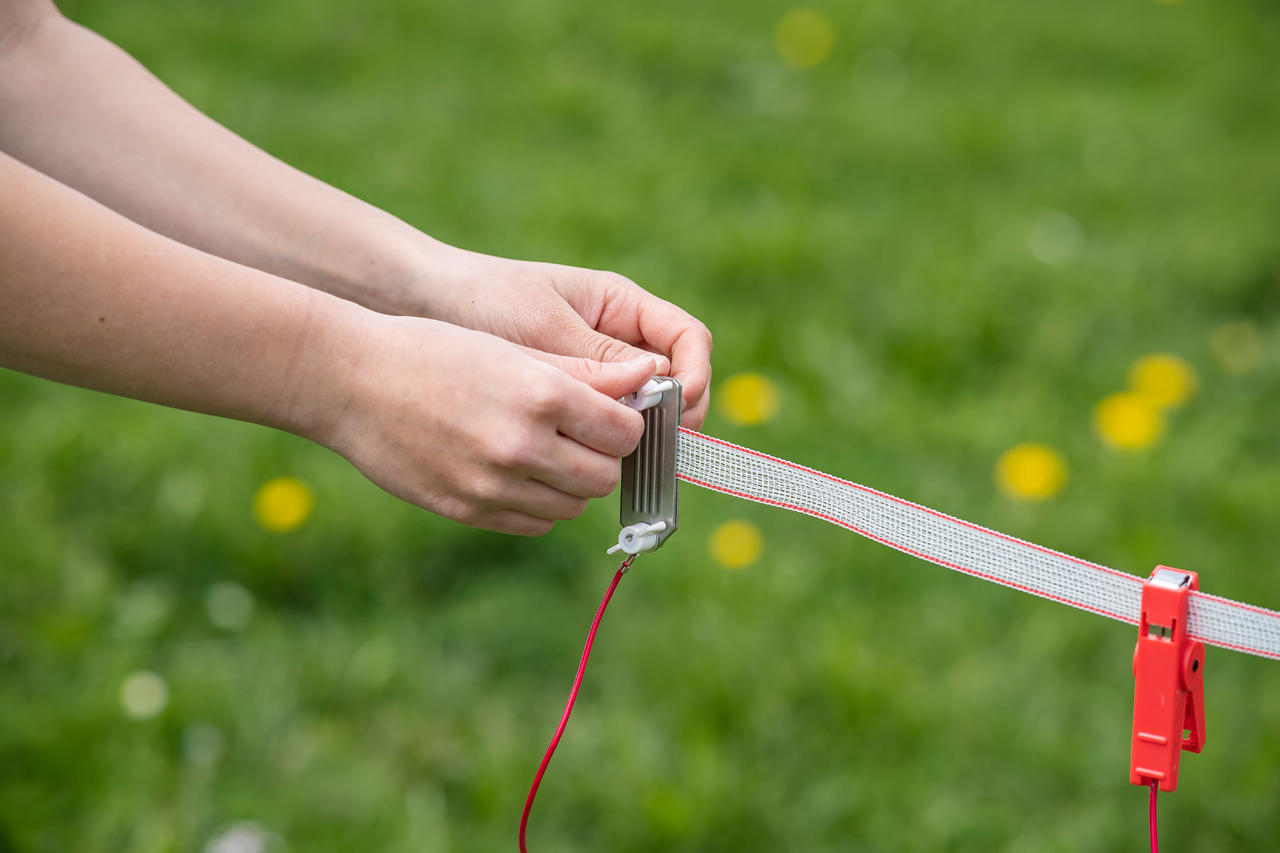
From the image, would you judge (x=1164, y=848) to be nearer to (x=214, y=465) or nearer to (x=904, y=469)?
(x=904, y=469)

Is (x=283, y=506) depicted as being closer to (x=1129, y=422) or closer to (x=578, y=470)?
(x=578, y=470)

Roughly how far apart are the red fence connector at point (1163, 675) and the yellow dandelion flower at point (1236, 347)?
1620 millimetres

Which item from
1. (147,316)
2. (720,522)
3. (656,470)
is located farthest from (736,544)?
(147,316)

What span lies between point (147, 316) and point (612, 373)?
355 mm

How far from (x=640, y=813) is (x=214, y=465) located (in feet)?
3.10

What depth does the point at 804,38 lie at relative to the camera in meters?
3.51

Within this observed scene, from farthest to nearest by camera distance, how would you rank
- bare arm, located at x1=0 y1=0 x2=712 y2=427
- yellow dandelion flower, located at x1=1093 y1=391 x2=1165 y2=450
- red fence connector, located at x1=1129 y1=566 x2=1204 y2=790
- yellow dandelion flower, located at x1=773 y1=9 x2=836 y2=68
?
yellow dandelion flower, located at x1=773 y1=9 x2=836 y2=68 < yellow dandelion flower, located at x1=1093 y1=391 x2=1165 y2=450 < bare arm, located at x1=0 y1=0 x2=712 y2=427 < red fence connector, located at x1=1129 y1=566 x2=1204 y2=790

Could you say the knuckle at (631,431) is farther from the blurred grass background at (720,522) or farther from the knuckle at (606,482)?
the blurred grass background at (720,522)

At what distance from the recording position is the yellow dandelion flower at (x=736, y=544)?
1960 mm

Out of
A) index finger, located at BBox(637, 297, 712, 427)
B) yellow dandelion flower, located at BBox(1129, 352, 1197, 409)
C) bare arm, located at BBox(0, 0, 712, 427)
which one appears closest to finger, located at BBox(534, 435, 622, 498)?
index finger, located at BBox(637, 297, 712, 427)

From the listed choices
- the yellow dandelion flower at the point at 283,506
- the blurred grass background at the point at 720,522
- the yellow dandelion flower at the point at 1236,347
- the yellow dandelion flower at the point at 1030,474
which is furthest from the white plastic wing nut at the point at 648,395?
the yellow dandelion flower at the point at 1236,347

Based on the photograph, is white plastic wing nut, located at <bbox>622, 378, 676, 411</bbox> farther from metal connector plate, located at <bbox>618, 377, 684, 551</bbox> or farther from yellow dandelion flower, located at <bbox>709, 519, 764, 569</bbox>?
yellow dandelion flower, located at <bbox>709, 519, 764, 569</bbox>

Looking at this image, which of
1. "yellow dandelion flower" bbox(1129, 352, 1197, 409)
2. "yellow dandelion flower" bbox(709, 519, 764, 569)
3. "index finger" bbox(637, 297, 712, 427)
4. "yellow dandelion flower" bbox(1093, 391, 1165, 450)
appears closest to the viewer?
"index finger" bbox(637, 297, 712, 427)

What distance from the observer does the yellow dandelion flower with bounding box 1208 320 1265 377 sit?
7.91 feet
